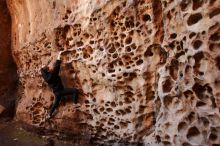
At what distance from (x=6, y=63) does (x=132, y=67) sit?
479 cm

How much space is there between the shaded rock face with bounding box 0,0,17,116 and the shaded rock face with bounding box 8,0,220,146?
133cm

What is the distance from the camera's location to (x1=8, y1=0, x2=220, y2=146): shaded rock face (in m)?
3.57

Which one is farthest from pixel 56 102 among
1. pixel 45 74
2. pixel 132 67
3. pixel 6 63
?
pixel 6 63

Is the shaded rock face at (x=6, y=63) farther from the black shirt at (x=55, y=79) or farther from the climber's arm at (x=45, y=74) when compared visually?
the black shirt at (x=55, y=79)

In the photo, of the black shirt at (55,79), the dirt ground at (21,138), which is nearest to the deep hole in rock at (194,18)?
the black shirt at (55,79)

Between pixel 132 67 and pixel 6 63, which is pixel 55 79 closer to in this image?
pixel 132 67

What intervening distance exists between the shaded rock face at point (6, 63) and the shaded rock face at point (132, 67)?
4.36 ft

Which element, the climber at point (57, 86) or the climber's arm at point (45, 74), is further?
the climber's arm at point (45, 74)

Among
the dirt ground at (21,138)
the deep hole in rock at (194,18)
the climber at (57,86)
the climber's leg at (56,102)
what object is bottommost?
the dirt ground at (21,138)

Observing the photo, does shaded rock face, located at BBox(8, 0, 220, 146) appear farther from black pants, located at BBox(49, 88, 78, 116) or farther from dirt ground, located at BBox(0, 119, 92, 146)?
dirt ground, located at BBox(0, 119, 92, 146)

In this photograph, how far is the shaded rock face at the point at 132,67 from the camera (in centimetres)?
357

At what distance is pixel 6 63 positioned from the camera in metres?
8.25

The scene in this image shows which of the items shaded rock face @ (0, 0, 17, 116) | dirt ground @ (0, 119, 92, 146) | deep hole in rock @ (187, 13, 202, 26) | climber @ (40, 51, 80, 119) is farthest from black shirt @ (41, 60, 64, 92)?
deep hole in rock @ (187, 13, 202, 26)

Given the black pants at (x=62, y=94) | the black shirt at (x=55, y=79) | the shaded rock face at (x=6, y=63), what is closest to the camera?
the black pants at (x=62, y=94)
